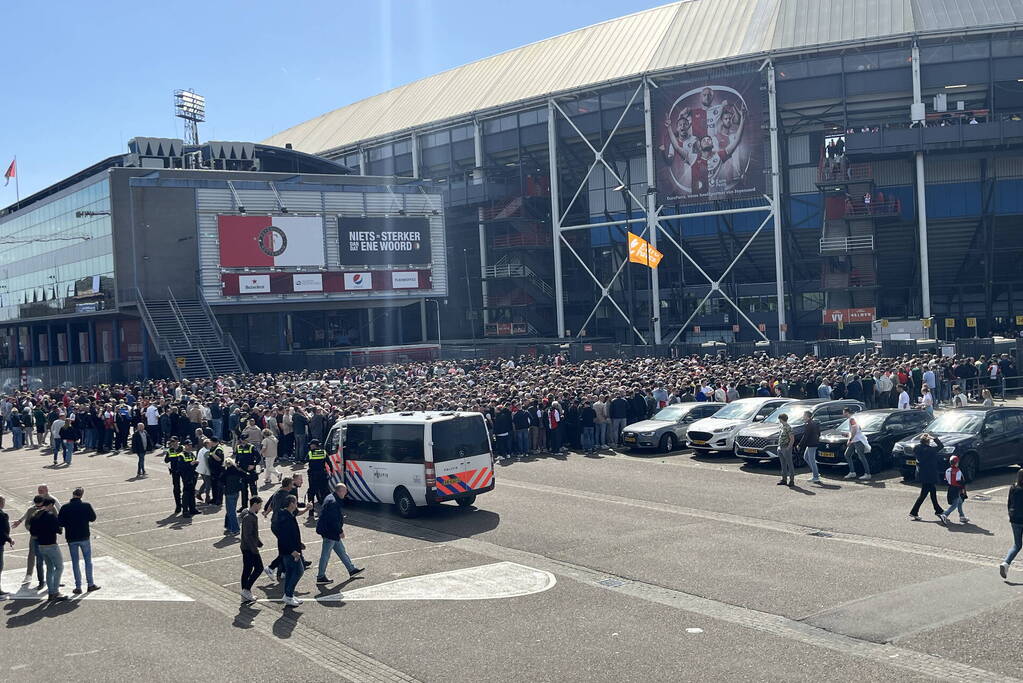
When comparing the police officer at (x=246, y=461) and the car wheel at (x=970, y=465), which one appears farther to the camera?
the car wheel at (x=970, y=465)

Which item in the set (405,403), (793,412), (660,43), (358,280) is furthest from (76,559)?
(660,43)

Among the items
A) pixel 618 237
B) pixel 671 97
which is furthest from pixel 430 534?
pixel 618 237

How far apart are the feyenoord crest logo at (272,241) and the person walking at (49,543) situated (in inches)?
1895

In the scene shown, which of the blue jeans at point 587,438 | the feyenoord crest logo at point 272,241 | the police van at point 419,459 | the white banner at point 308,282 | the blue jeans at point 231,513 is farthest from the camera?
the white banner at point 308,282

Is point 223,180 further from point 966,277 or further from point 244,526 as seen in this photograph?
point 244,526

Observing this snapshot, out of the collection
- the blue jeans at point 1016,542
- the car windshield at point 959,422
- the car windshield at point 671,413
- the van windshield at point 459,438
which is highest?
the van windshield at point 459,438

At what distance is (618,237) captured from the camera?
6706 cm

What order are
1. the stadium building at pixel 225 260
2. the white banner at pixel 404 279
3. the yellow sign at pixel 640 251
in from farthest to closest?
the white banner at pixel 404 279
the stadium building at pixel 225 260
the yellow sign at pixel 640 251

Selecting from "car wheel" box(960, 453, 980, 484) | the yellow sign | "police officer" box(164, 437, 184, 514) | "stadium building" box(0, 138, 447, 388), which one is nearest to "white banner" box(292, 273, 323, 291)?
"stadium building" box(0, 138, 447, 388)

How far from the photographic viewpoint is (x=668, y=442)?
1072 inches

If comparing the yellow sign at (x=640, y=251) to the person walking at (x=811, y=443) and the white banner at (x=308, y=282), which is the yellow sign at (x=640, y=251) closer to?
the white banner at (x=308, y=282)

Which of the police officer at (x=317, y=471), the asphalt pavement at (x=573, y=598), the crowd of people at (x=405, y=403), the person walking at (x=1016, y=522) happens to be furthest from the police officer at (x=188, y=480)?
the person walking at (x=1016, y=522)

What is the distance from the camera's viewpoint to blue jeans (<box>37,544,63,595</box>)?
1388 centimetres

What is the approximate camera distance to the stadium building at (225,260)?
191 feet
